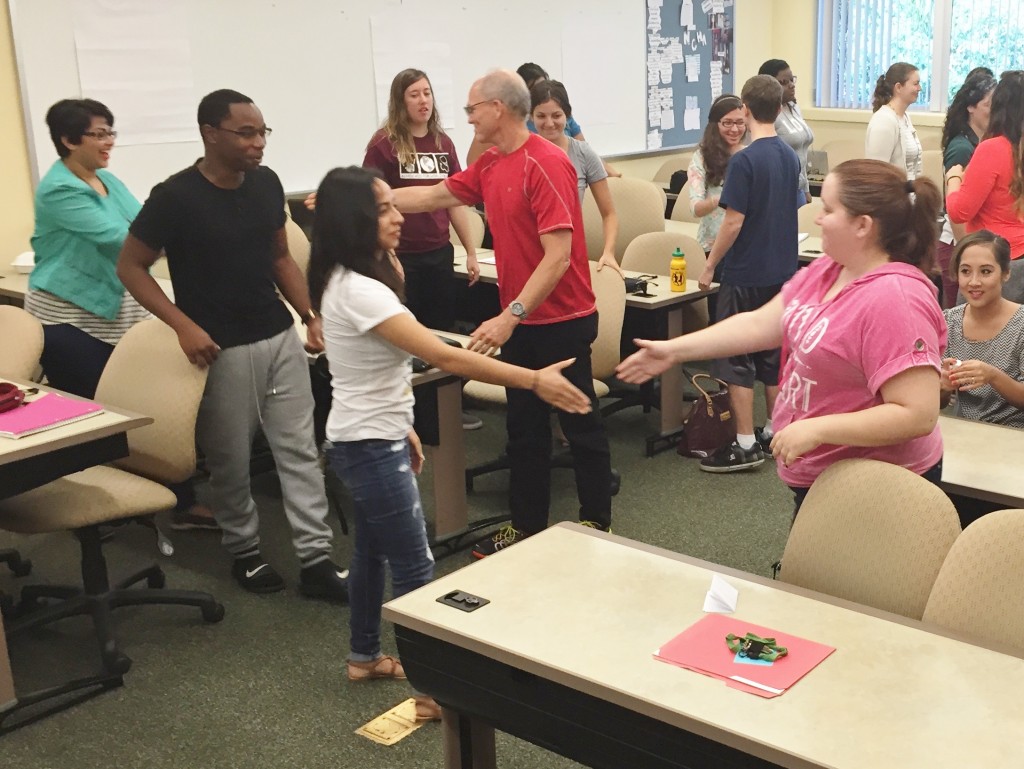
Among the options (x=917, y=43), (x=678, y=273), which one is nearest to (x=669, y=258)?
(x=678, y=273)

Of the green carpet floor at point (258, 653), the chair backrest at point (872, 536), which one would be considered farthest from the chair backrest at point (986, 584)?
the green carpet floor at point (258, 653)

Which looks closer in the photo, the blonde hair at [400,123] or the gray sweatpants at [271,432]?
the gray sweatpants at [271,432]

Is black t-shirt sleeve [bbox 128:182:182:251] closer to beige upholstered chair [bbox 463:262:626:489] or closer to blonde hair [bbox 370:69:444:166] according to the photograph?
beige upholstered chair [bbox 463:262:626:489]

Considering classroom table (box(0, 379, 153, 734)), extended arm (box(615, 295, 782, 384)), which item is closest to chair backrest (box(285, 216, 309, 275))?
classroom table (box(0, 379, 153, 734))

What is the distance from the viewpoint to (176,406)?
3.37 metres

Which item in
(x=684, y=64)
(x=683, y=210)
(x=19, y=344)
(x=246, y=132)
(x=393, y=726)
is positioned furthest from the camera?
(x=684, y=64)

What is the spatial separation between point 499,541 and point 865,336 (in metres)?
1.99

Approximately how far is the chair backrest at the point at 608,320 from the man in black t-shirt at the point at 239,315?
3.91ft

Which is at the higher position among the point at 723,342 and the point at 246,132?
the point at 246,132

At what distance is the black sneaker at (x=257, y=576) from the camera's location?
12.3ft

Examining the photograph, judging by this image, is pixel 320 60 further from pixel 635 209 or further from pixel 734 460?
pixel 734 460

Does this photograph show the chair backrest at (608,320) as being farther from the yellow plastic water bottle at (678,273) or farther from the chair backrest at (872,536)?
the chair backrest at (872,536)

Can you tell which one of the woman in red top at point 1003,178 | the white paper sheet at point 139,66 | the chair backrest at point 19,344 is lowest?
the chair backrest at point 19,344

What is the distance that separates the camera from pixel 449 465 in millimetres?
4012
